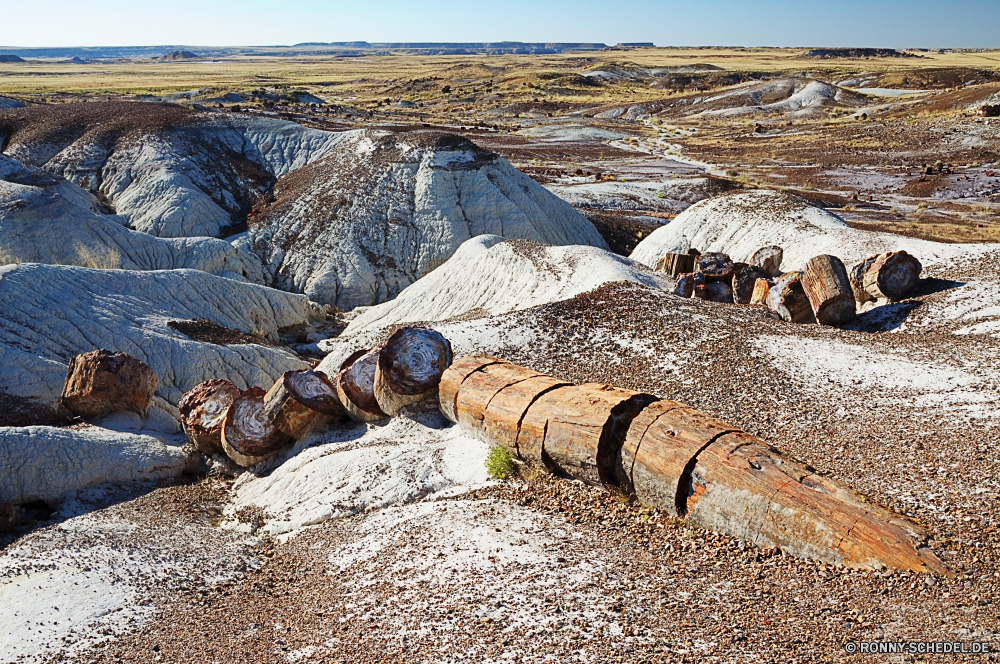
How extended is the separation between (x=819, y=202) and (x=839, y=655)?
41.4m

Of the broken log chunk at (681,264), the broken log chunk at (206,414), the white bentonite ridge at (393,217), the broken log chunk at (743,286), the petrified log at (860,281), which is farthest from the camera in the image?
the white bentonite ridge at (393,217)

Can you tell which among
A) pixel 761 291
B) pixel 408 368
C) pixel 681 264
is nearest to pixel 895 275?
pixel 761 291

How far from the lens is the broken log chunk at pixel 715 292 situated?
1992 cm

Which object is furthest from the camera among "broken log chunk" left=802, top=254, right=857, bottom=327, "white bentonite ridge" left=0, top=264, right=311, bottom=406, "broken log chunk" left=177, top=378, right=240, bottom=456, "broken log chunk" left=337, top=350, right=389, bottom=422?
"white bentonite ridge" left=0, top=264, right=311, bottom=406

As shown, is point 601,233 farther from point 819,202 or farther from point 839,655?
point 839,655

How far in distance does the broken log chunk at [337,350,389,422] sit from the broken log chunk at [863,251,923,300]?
486 inches

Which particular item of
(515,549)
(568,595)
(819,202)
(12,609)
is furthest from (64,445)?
(819,202)

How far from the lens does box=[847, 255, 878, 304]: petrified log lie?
18.0 metres

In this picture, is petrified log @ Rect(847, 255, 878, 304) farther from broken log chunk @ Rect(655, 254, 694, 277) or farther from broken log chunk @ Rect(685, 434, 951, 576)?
broken log chunk @ Rect(685, 434, 951, 576)

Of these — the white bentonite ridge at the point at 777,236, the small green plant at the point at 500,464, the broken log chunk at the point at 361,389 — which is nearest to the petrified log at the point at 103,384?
the broken log chunk at the point at 361,389

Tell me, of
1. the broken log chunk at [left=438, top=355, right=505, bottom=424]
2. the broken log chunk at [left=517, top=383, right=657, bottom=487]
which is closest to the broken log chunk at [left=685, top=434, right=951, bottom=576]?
the broken log chunk at [left=517, top=383, right=657, bottom=487]

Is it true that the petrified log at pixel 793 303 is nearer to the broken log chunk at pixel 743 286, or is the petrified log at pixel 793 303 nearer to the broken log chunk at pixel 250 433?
the broken log chunk at pixel 743 286

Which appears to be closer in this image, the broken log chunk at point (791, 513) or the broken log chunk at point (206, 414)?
the broken log chunk at point (791, 513)

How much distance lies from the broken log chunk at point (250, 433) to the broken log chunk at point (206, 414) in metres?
0.35
